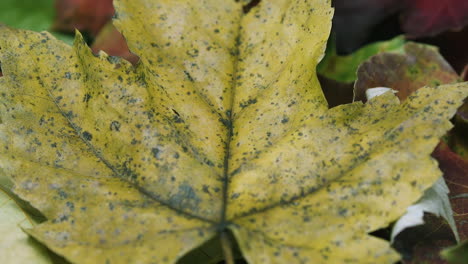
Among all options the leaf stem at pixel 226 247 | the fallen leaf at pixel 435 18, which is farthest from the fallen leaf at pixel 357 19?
the leaf stem at pixel 226 247

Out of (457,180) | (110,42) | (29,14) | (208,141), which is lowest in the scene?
(457,180)

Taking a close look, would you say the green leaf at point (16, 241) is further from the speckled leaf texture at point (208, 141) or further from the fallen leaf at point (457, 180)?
the fallen leaf at point (457, 180)

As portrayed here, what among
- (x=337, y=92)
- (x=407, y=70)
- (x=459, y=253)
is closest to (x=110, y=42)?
(x=337, y=92)

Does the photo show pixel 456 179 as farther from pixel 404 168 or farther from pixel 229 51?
pixel 229 51

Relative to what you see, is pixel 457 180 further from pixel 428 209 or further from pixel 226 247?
pixel 226 247

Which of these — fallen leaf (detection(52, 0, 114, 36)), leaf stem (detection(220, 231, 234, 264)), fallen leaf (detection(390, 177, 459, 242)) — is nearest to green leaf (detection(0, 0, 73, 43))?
fallen leaf (detection(52, 0, 114, 36))

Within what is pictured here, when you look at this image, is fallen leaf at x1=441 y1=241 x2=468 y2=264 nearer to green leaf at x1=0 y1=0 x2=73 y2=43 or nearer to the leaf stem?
the leaf stem
